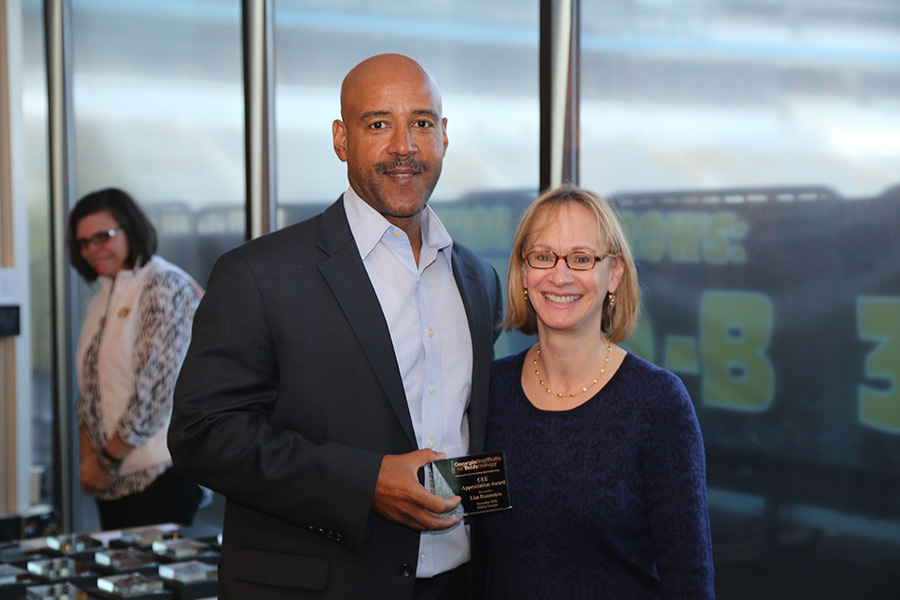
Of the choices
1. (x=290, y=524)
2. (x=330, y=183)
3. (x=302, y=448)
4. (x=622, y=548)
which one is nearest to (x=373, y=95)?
(x=302, y=448)

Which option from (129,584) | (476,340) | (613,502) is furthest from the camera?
(129,584)

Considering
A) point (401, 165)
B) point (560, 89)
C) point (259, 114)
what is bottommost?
point (401, 165)

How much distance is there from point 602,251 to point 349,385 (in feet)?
1.80

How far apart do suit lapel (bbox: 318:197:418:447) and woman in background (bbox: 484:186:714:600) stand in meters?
0.25

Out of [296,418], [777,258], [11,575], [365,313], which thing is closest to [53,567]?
[11,575]

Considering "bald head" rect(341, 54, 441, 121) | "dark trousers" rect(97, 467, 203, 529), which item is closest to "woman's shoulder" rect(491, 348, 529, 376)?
"bald head" rect(341, 54, 441, 121)

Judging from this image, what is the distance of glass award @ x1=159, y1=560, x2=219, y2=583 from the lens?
2359mm

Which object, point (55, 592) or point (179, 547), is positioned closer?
point (55, 592)

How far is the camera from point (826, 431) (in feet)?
7.53

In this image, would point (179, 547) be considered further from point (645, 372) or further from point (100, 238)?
point (645, 372)

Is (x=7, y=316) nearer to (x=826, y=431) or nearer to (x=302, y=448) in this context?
(x=302, y=448)

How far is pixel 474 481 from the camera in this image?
1652 mm

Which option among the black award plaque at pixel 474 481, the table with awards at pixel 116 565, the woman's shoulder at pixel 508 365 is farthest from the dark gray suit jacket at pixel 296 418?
the table with awards at pixel 116 565

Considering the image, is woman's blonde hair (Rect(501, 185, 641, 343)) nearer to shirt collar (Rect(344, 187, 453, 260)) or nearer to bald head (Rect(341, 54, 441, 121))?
shirt collar (Rect(344, 187, 453, 260))
